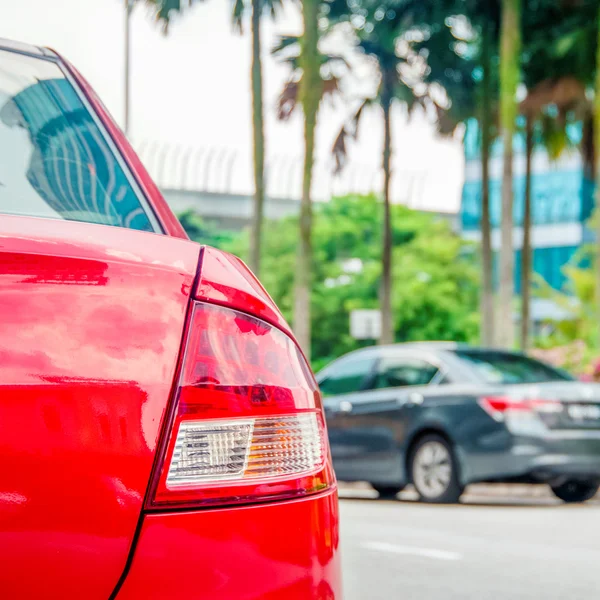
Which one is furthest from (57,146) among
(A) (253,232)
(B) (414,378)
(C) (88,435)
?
(A) (253,232)

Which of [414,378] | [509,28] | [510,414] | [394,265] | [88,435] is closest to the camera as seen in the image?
[88,435]

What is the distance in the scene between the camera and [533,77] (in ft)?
103

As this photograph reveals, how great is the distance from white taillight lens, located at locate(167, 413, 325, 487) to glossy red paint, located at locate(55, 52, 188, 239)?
1.64 ft

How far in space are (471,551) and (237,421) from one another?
6.67 meters

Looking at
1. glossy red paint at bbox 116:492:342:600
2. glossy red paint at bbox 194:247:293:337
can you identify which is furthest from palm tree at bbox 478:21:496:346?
glossy red paint at bbox 116:492:342:600

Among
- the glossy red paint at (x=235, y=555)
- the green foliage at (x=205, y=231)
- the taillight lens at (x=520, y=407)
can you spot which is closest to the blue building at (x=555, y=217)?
the green foliage at (x=205, y=231)

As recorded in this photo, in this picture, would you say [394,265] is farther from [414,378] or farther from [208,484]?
[208,484]

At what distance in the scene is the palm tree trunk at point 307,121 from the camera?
2600 cm

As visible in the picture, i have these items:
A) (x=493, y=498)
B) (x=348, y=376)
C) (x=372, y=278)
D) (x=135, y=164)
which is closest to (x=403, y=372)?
(x=348, y=376)

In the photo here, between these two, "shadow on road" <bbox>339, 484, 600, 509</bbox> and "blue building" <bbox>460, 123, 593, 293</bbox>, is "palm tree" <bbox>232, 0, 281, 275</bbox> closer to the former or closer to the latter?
"shadow on road" <bbox>339, 484, 600, 509</bbox>

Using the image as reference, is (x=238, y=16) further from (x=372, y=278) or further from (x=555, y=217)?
(x=555, y=217)

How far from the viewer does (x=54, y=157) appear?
8.32 feet

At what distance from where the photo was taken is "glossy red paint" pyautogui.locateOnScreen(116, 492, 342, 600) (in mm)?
1859

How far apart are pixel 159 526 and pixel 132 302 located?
0.33m
